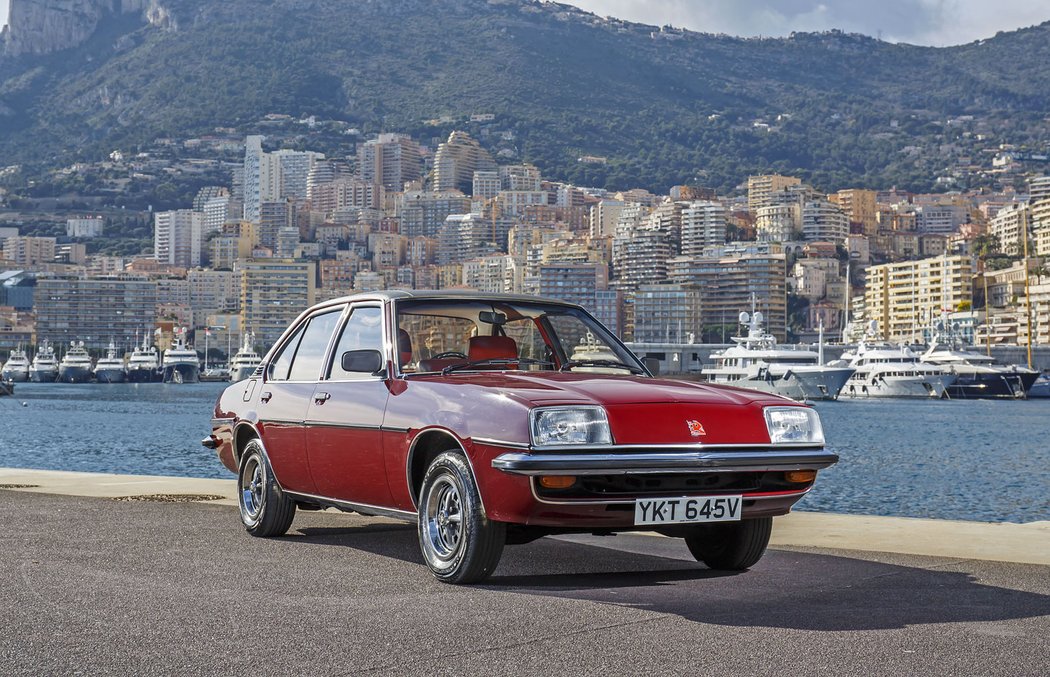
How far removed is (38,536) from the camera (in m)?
8.48

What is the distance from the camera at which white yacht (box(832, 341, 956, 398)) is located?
118 m

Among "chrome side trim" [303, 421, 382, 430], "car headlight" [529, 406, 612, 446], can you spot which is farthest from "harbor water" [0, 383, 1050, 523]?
"car headlight" [529, 406, 612, 446]

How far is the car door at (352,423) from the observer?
286 inches

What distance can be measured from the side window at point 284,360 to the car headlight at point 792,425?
11.2 feet

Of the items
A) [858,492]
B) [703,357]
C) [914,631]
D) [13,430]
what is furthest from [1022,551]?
[703,357]

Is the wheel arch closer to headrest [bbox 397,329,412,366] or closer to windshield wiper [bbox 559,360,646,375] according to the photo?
headrest [bbox 397,329,412,366]

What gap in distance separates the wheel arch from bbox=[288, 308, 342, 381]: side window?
4.74 feet

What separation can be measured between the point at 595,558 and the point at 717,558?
0.80 metres

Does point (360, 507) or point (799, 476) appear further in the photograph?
point (360, 507)

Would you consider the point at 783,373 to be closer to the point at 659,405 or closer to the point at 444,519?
the point at 444,519

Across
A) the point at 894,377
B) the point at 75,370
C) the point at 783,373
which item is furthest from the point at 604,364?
the point at 75,370

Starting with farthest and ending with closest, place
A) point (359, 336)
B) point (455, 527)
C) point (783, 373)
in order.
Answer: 1. point (783, 373)
2. point (359, 336)
3. point (455, 527)

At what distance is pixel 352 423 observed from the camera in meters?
7.43

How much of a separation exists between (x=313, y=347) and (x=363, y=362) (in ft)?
4.16
